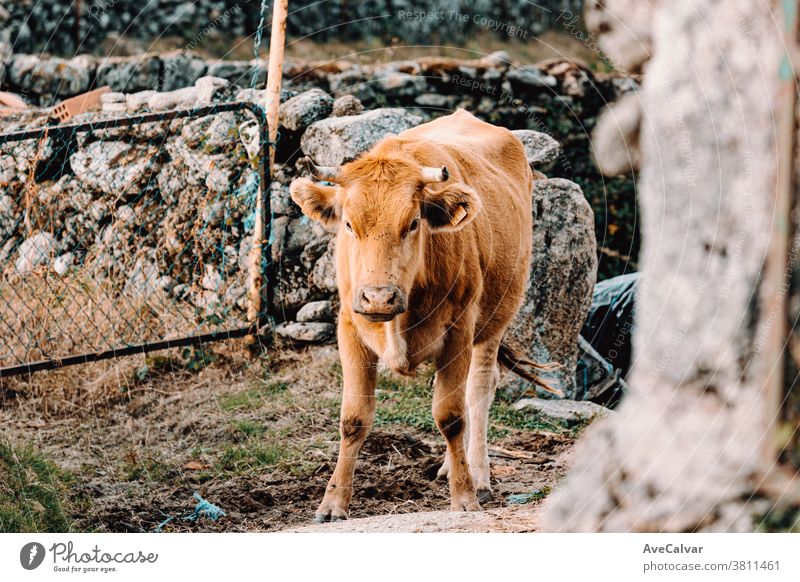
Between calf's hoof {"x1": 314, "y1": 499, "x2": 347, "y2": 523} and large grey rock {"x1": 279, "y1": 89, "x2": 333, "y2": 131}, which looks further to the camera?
large grey rock {"x1": 279, "y1": 89, "x2": 333, "y2": 131}

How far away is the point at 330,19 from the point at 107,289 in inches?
149

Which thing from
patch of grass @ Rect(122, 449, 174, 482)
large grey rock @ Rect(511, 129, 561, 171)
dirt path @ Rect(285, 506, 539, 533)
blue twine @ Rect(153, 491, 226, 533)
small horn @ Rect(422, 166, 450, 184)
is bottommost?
patch of grass @ Rect(122, 449, 174, 482)

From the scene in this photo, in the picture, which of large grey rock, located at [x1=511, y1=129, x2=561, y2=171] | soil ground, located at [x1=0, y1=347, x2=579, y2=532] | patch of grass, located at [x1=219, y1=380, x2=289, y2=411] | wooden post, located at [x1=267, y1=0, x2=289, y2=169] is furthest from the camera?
large grey rock, located at [x1=511, y1=129, x2=561, y2=171]

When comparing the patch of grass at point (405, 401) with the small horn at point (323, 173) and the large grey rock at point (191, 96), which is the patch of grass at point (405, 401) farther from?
the large grey rock at point (191, 96)

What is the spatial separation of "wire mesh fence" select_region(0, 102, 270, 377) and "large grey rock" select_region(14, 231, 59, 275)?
0.01m

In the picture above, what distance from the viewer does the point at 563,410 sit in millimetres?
7434

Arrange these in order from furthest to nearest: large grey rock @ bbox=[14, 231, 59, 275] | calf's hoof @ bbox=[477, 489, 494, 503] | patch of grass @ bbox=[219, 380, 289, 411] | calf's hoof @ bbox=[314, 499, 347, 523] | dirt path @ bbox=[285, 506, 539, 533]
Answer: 1. large grey rock @ bbox=[14, 231, 59, 275]
2. patch of grass @ bbox=[219, 380, 289, 411]
3. calf's hoof @ bbox=[477, 489, 494, 503]
4. calf's hoof @ bbox=[314, 499, 347, 523]
5. dirt path @ bbox=[285, 506, 539, 533]

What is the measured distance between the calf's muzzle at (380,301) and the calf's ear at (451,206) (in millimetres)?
555

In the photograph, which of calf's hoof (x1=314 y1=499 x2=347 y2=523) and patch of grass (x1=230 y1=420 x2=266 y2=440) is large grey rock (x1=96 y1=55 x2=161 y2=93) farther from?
calf's hoof (x1=314 y1=499 x2=347 y2=523)

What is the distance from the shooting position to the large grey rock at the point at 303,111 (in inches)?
320

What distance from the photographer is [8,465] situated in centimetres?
588

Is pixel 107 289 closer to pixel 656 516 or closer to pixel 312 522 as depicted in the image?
pixel 312 522

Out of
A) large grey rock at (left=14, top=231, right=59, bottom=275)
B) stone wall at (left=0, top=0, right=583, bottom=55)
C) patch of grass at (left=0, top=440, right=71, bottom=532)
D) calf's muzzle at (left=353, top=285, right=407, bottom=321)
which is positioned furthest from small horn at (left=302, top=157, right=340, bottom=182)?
stone wall at (left=0, top=0, right=583, bottom=55)

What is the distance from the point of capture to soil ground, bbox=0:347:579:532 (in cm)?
579
